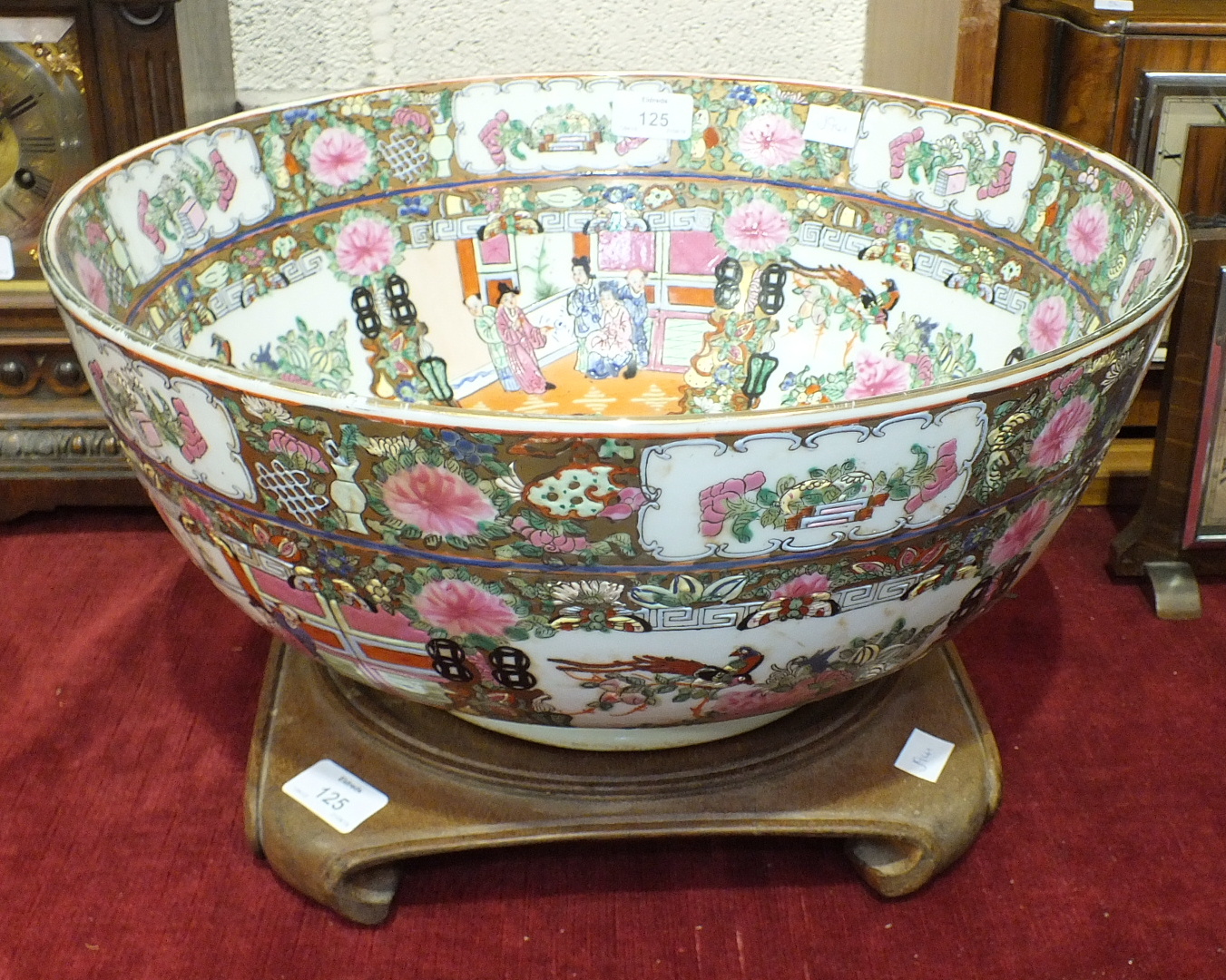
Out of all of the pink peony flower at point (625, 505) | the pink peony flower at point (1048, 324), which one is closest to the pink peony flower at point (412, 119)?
the pink peony flower at point (1048, 324)

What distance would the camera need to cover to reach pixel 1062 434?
70 cm

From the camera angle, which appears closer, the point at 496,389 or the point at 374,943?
the point at 374,943

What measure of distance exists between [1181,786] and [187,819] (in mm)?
728

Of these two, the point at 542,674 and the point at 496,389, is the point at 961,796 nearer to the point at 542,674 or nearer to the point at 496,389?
the point at 542,674

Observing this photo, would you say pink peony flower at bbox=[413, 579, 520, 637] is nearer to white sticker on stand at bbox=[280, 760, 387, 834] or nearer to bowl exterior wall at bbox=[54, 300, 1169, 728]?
bowl exterior wall at bbox=[54, 300, 1169, 728]

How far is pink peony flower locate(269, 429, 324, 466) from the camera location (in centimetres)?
64

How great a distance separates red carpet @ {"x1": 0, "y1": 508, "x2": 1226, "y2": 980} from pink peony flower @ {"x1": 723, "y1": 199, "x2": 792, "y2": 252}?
0.40 meters

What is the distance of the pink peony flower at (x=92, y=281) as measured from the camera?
846 mm

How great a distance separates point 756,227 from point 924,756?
1.67 ft

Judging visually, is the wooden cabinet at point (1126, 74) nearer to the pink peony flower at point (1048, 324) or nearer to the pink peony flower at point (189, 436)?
the pink peony flower at point (1048, 324)

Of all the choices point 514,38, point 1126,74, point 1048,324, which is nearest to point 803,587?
point 1048,324

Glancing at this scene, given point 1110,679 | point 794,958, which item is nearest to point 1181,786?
point 1110,679

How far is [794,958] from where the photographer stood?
840mm

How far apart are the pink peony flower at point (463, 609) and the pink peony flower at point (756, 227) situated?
59 centimetres
